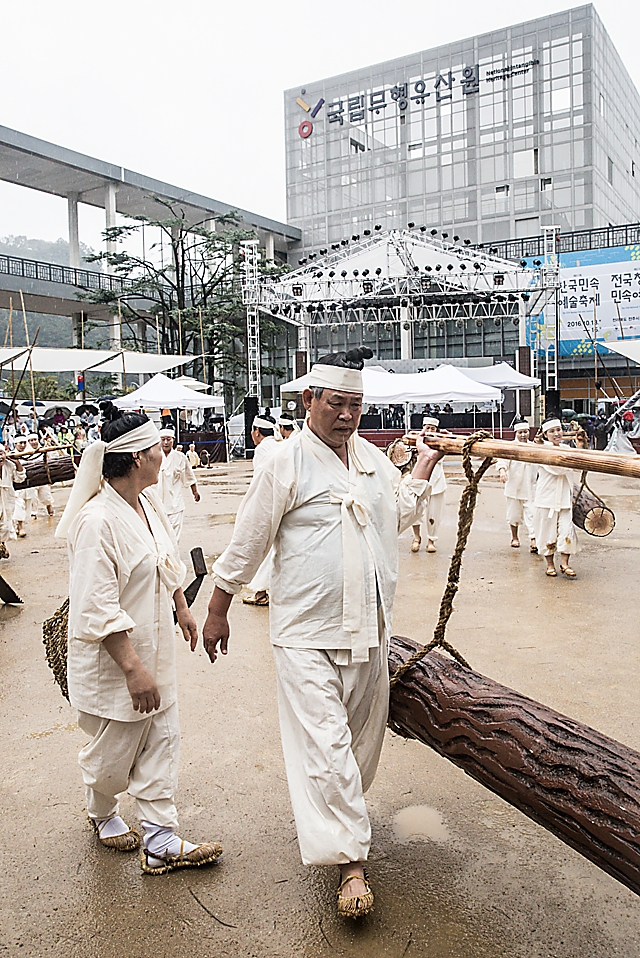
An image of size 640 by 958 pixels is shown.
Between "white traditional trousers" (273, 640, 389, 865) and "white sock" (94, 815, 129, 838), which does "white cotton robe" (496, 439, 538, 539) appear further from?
"white sock" (94, 815, 129, 838)

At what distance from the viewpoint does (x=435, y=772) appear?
3637 millimetres

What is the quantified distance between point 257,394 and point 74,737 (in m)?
23.1

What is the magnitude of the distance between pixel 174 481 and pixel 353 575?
6481 mm

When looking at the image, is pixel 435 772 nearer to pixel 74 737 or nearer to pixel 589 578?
pixel 74 737

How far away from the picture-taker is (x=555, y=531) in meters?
8.09

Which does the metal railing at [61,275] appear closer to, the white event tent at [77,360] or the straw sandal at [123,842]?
the white event tent at [77,360]

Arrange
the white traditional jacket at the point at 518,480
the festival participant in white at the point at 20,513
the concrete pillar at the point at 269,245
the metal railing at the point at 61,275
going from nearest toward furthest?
the white traditional jacket at the point at 518,480 → the festival participant in white at the point at 20,513 → the metal railing at the point at 61,275 → the concrete pillar at the point at 269,245

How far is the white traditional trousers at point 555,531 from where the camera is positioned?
7.99 m

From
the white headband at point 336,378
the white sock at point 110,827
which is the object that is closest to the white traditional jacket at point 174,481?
the white sock at point 110,827

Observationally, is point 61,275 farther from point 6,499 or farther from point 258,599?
point 258,599

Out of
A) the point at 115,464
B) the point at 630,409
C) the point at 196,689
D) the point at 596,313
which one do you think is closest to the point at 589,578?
the point at 196,689

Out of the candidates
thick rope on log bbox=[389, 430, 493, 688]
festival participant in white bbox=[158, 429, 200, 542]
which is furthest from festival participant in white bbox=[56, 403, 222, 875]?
festival participant in white bbox=[158, 429, 200, 542]

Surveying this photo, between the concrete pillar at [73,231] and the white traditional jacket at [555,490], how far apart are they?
28.7 m

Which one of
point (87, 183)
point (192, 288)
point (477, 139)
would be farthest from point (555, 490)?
point (477, 139)
